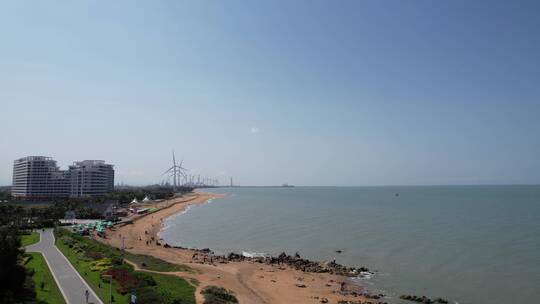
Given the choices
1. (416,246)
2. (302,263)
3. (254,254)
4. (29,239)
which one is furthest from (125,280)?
(416,246)

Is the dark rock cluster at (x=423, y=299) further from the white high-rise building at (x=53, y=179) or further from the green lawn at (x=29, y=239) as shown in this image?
the white high-rise building at (x=53, y=179)

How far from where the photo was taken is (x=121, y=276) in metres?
34.1

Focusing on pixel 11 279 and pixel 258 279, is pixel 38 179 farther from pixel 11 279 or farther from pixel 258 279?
pixel 11 279

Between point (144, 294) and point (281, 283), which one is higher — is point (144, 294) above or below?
above

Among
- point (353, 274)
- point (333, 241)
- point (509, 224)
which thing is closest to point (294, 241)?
point (333, 241)

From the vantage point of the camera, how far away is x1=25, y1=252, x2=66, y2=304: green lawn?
1060 inches

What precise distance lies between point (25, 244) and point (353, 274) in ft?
139

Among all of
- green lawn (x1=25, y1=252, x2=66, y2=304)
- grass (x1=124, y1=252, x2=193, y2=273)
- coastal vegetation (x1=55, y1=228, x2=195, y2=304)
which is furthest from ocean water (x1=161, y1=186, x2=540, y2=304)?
green lawn (x1=25, y1=252, x2=66, y2=304)

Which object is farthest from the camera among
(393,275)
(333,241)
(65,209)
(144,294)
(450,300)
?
(65,209)

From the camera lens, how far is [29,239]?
176ft

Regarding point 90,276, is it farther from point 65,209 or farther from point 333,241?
point 65,209

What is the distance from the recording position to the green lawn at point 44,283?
2692cm

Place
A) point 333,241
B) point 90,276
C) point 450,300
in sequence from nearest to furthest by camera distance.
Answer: point 90,276
point 450,300
point 333,241

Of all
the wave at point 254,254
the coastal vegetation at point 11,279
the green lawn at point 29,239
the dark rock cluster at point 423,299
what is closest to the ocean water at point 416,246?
the dark rock cluster at point 423,299
